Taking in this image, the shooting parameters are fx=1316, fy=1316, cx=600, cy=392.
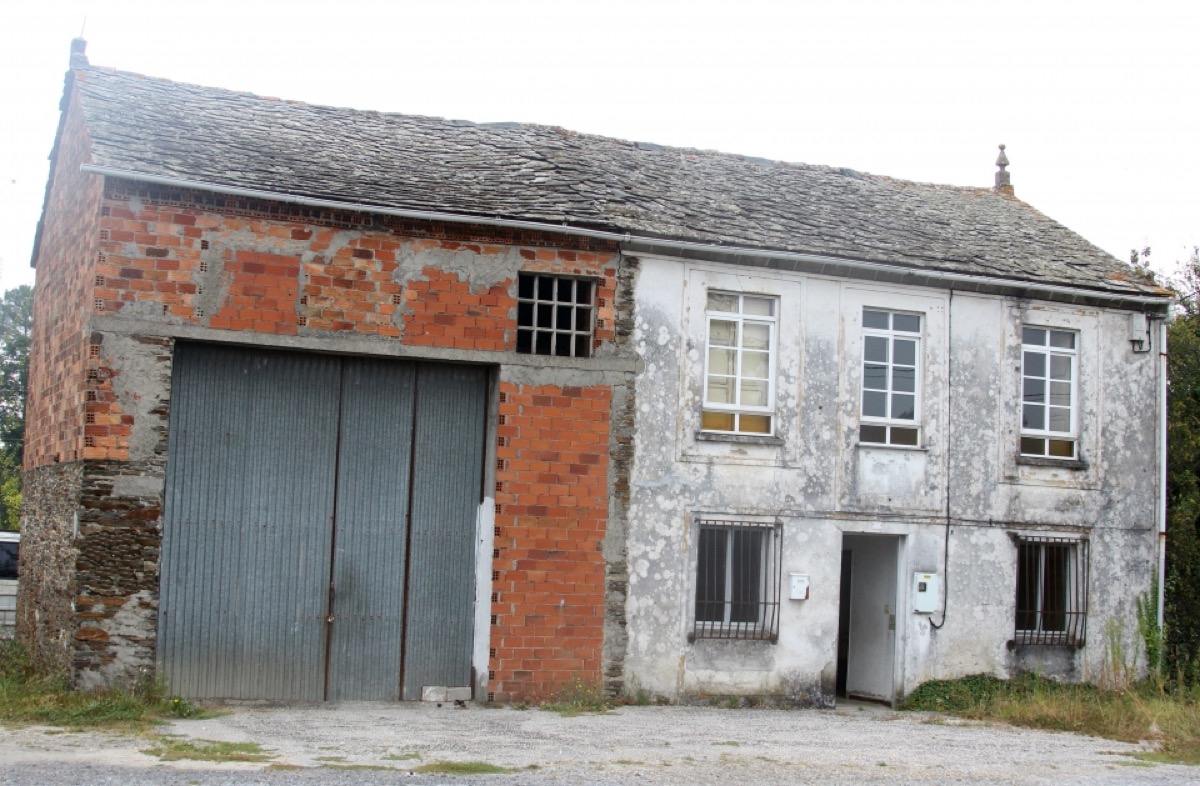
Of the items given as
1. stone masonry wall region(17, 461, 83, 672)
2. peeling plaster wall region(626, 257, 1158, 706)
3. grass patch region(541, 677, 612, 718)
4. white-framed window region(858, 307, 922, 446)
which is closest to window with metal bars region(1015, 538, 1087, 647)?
peeling plaster wall region(626, 257, 1158, 706)

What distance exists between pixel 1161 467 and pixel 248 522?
1213 cm

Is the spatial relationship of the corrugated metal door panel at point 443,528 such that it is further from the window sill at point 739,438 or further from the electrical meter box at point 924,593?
the electrical meter box at point 924,593

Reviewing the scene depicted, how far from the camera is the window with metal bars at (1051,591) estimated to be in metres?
17.2

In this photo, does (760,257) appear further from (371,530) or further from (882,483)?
(371,530)

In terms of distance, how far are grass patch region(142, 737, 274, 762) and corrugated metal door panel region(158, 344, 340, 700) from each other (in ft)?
8.12

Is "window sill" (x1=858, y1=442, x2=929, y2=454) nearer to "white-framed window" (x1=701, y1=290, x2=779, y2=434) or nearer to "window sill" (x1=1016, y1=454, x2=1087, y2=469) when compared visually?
"white-framed window" (x1=701, y1=290, x2=779, y2=434)

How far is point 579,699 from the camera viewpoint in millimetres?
14562

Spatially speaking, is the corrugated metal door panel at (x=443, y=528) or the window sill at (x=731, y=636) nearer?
the corrugated metal door panel at (x=443, y=528)

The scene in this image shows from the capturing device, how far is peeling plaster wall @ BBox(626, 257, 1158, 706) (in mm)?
15344

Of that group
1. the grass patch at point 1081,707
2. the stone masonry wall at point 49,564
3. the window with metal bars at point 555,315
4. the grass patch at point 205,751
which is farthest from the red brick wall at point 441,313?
the grass patch at point 1081,707

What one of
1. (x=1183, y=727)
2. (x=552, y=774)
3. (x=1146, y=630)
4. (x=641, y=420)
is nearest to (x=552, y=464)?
(x=641, y=420)

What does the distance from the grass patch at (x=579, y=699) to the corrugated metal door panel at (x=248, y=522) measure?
8.51 ft

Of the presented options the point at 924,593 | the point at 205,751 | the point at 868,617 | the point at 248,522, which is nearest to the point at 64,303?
the point at 248,522

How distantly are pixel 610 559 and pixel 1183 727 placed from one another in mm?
6351
